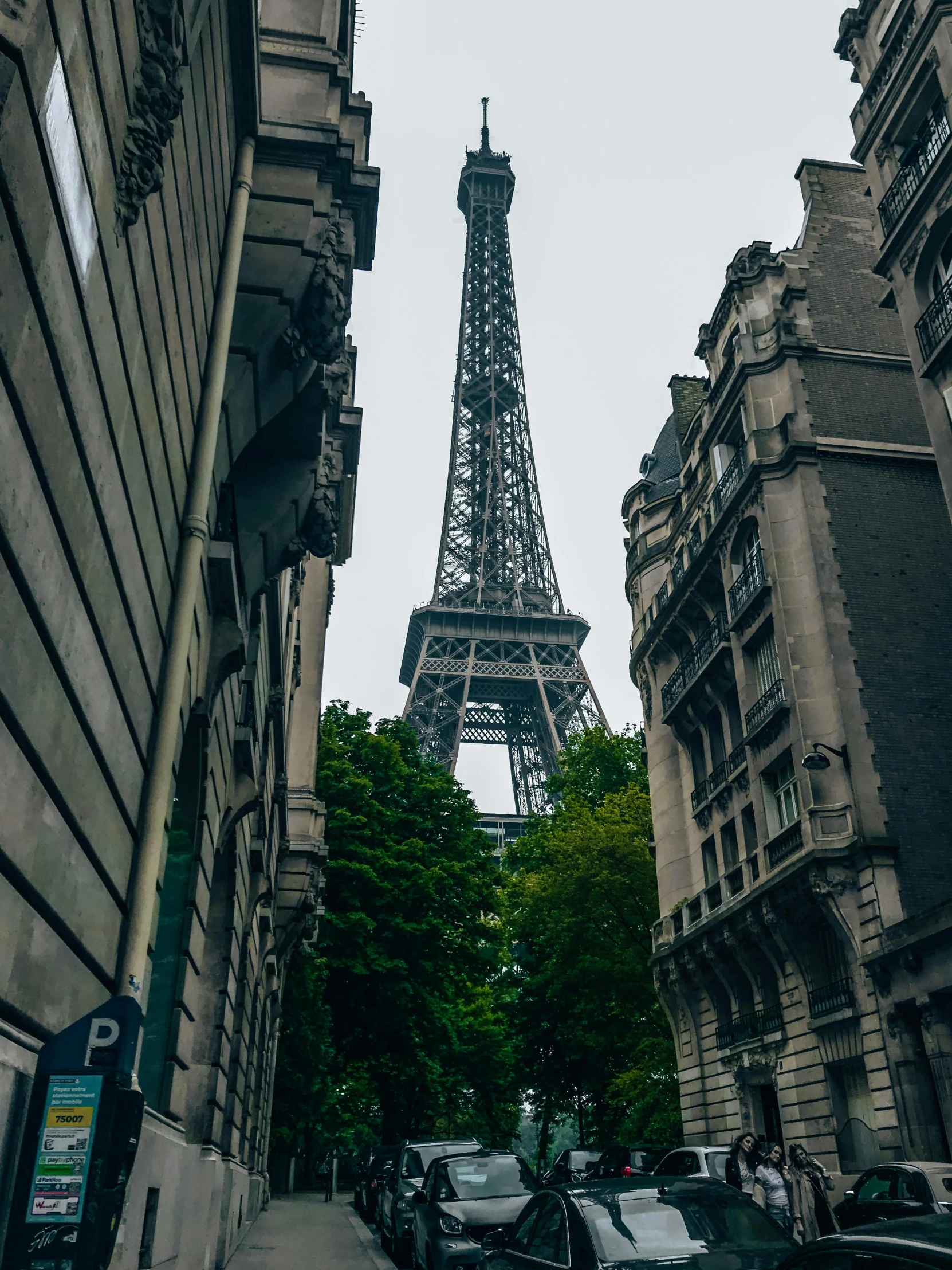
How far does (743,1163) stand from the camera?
1375cm

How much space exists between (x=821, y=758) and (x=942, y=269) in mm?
9825

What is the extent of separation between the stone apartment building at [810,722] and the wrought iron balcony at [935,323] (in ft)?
16.7

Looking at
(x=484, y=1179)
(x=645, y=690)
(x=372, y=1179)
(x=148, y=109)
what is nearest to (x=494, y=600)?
(x=645, y=690)

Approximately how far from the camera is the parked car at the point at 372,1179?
972 inches

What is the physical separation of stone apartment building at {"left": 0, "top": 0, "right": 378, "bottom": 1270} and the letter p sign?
0.77ft

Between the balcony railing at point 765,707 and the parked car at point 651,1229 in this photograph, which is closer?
the parked car at point 651,1229

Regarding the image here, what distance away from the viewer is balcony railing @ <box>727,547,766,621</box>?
27.5 metres

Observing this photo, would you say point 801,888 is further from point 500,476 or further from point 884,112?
point 500,476

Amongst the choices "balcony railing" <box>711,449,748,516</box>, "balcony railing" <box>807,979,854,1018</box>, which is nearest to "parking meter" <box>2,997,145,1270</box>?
"balcony railing" <box>807,979,854,1018</box>

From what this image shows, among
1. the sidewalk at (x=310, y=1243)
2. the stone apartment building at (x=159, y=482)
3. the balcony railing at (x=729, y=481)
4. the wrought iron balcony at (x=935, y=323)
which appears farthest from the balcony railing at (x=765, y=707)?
the stone apartment building at (x=159, y=482)

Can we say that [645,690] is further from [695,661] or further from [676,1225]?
[676,1225]

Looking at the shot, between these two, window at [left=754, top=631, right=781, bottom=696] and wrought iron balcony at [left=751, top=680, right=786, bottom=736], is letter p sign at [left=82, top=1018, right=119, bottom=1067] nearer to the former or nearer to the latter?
wrought iron balcony at [left=751, top=680, right=786, bottom=736]

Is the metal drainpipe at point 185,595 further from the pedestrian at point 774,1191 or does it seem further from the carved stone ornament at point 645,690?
the carved stone ornament at point 645,690

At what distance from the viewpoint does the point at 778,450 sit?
2727 centimetres
